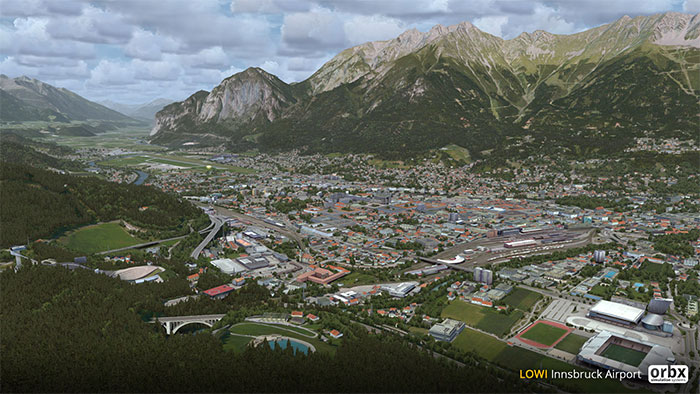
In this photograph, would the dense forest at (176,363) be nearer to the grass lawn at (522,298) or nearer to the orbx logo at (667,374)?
the orbx logo at (667,374)

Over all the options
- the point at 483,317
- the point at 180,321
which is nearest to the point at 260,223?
the point at 180,321

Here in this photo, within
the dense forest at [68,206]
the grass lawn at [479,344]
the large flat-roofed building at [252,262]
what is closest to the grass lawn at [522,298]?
the grass lawn at [479,344]

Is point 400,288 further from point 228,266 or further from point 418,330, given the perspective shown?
point 228,266

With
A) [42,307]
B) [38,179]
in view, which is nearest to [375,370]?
[42,307]

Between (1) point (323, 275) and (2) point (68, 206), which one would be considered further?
(2) point (68, 206)

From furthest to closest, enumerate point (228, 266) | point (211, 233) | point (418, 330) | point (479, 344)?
point (211, 233) < point (228, 266) < point (418, 330) < point (479, 344)

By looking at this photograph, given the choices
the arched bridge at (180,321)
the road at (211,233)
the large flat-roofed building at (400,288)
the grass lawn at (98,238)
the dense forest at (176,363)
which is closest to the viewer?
the dense forest at (176,363)
